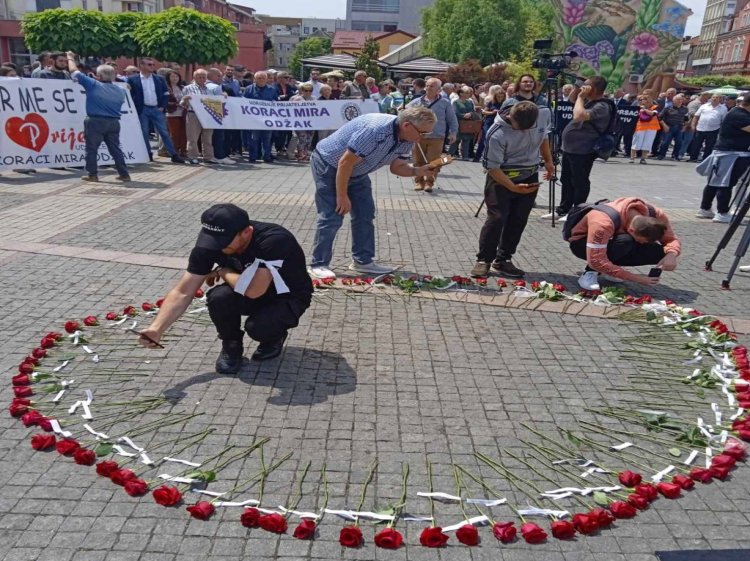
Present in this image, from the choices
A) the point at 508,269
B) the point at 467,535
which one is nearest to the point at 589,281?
the point at 508,269

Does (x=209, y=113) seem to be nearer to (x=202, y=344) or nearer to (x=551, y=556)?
(x=202, y=344)

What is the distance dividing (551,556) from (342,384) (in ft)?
5.69

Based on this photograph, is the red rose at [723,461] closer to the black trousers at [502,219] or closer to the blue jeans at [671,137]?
the black trousers at [502,219]

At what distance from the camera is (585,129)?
8.09m

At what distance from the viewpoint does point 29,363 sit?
4074mm

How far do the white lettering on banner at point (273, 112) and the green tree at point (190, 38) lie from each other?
670cm

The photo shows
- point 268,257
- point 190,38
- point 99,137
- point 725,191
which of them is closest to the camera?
point 268,257

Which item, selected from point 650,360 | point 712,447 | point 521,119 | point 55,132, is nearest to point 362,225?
point 521,119

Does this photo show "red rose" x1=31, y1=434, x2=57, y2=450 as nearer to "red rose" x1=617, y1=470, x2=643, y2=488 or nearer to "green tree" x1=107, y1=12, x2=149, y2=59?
"red rose" x1=617, y1=470, x2=643, y2=488

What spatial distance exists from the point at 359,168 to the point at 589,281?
2.37 metres

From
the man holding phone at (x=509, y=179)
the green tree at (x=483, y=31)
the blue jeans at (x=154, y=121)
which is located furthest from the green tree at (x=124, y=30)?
the green tree at (x=483, y=31)

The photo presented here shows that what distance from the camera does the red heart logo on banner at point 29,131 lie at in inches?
416

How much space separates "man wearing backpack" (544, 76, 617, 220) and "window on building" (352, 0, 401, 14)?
5193 inches

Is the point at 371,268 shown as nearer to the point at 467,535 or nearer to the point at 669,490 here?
the point at 669,490
